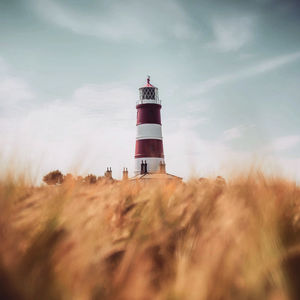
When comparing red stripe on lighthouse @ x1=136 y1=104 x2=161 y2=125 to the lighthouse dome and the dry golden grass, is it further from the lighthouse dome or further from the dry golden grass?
the dry golden grass

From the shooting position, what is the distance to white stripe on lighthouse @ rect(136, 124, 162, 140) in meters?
27.6

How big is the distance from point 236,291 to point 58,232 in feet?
2.09

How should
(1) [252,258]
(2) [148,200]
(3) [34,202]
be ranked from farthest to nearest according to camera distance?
(2) [148,200]
(3) [34,202]
(1) [252,258]

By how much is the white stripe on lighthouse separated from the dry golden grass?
25951 millimetres

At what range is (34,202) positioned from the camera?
1314 millimetres

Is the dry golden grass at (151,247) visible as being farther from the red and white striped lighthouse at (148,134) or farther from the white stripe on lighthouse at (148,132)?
the white stripe on lighthouse at (148,132)

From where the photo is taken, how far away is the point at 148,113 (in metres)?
28.8

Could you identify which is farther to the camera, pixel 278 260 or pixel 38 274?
pixel 278 260

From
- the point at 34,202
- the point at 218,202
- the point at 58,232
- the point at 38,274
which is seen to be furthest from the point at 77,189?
the point at 218,202

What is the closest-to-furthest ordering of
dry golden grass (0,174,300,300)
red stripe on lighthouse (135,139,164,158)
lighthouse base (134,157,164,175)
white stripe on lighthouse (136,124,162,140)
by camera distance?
dry golden grass (0,174,300,300) → lighthouse base (134,157,164,175) → red stripe on lighthouse (135,139,164,158) → white stripe on lighthouse (136,124,162,140)

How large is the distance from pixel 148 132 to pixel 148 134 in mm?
242

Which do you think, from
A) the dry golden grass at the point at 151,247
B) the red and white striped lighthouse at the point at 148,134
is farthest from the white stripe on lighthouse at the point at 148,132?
the dry golden grass at the point at 151,247

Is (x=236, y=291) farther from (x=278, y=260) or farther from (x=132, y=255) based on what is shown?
(x=132, y=255)

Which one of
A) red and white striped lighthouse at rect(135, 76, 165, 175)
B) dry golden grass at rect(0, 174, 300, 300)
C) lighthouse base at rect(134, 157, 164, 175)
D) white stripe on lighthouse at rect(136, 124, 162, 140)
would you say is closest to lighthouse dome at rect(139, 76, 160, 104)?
red and white striped lighthouse at rect(135, 76, 165, 175)
